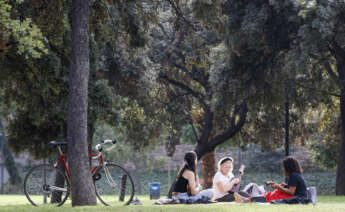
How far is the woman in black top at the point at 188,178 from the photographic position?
40.1 feet

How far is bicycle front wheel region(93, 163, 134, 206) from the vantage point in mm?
11959

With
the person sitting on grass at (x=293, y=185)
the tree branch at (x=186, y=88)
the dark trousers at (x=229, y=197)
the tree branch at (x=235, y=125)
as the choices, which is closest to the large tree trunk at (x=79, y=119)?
the dark trousers at (x=229, y=197)

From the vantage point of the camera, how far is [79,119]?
1134cm

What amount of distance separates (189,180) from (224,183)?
97 centimetres

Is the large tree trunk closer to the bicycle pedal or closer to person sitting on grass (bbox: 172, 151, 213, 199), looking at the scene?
the bicycle pedal

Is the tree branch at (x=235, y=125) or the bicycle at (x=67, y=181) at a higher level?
the tree branch at (x=235, y=125)

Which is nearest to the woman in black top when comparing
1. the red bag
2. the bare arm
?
the bare arm

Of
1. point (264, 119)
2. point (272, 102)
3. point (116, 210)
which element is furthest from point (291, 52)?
point (116, 210)

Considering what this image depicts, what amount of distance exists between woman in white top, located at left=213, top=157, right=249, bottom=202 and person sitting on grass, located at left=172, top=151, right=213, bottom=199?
581mm

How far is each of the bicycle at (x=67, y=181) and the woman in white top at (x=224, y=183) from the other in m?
1.81

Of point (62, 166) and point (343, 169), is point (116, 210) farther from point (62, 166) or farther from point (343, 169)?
point (343, 169)

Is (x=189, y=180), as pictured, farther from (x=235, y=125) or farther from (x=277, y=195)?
(x=235, y=125)

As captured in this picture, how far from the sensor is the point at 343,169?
880 inches

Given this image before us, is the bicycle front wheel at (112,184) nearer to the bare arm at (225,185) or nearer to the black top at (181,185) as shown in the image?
the black top at (181,185)
